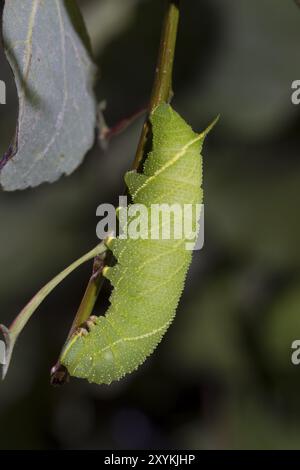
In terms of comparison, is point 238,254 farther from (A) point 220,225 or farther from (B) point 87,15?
(B) point 87,15

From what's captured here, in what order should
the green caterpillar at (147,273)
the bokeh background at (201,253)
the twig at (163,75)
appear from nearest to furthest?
1. the twig at (163,75)
2. the green caterpillar at (147,273)
3. the bokeh background at (201,253)

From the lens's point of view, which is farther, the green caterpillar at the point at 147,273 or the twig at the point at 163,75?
the green caterpillar at the point at 147,273

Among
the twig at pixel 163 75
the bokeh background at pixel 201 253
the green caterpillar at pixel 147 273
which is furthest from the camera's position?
→ the bokeh background at pixel 201 253

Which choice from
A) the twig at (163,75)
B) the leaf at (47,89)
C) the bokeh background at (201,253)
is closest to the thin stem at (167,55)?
the twig at (163,75)

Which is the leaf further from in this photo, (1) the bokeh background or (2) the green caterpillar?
(1) the bokeh background

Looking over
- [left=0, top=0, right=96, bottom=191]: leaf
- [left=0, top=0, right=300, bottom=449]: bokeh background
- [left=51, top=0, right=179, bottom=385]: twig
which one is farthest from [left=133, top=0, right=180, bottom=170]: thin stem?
[left=0, top=0, right=300, bottom=449]: bokeh background

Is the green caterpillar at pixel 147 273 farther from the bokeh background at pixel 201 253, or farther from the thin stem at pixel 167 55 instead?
the bokeh background at pixel 201 253
